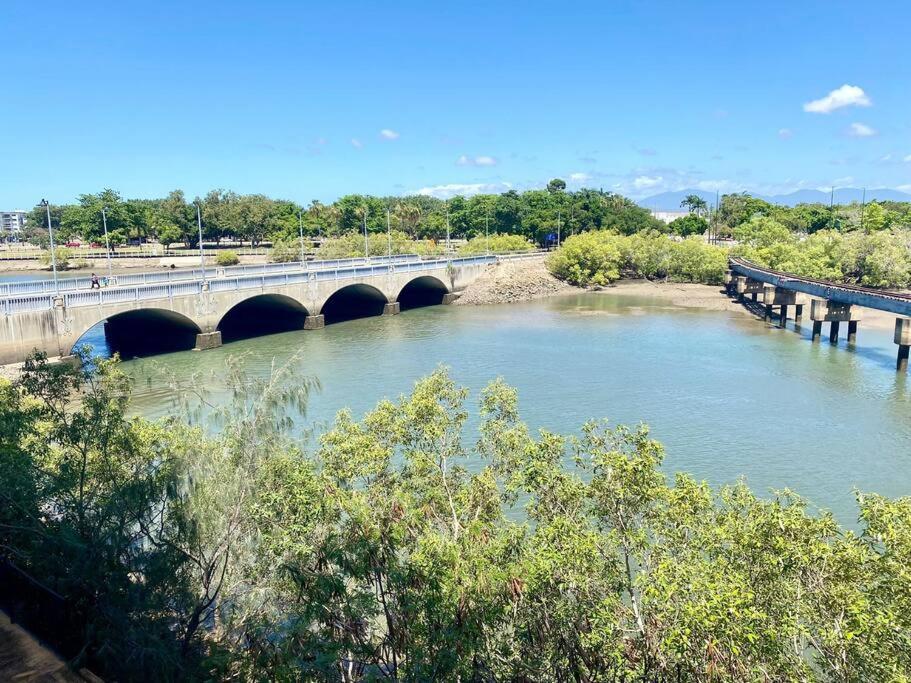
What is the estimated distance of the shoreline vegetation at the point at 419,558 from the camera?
939 cm

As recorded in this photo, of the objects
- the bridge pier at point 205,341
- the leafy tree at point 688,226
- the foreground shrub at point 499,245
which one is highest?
the leafy tree at point 688,226

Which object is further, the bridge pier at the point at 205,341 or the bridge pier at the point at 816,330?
the bridge pier at the point at 816,330

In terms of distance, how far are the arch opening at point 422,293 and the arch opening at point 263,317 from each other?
16.4 meters

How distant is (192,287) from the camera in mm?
47938

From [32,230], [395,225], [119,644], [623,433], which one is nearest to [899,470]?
[623,433]

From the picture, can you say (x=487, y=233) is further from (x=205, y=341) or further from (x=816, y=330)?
(x=205, y=341)

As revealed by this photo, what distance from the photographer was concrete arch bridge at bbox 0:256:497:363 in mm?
38150

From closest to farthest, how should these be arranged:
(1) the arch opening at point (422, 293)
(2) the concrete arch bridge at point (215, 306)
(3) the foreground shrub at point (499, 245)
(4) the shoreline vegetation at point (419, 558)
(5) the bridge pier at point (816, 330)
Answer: (4) the shoreline vegetation at point (419, 558) < (2) the concrete arch bridge at point (215, 306) < (5) the bridge pier at point (816, 330) < (1) the arch opening at point (422, 293) < (3) the foreground shrub at point (499, 245)

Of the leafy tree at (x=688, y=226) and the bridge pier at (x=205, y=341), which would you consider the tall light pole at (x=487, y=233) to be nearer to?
the leafy tree at (x=688, y=226)

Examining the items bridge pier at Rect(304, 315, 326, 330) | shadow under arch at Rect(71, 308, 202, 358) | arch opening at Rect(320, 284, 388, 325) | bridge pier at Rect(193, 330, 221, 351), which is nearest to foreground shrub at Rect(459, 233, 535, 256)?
arch opening at Rect(320, 284, 388, 325)

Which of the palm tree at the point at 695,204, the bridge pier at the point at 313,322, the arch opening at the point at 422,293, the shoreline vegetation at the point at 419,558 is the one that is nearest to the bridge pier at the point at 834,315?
the arch opening at the point at 422,293

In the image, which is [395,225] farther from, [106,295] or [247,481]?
[247,481]

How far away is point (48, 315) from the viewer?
126 ft

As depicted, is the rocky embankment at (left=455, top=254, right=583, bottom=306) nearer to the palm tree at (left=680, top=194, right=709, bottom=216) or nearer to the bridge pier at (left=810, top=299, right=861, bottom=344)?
the bridge pier at (left=810, top=299, right=861, bottom=344)
